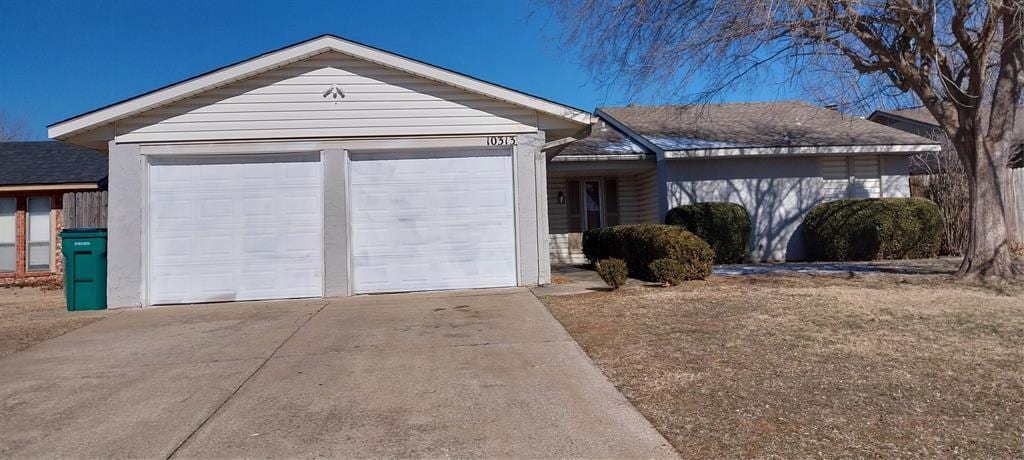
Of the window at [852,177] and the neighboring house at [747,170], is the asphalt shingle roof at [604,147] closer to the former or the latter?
the neighboring house at [747,170]

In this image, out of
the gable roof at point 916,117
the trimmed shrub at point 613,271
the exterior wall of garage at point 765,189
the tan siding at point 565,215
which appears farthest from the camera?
the gable roof at point 916,117

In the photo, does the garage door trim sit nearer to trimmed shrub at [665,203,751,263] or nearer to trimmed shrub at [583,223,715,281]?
trimmed shrub at [583,223,715,281]

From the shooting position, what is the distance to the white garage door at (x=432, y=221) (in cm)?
1027

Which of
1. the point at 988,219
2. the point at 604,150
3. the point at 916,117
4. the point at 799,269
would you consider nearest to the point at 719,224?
the point at 799,269

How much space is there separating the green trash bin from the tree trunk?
13233 millimetres

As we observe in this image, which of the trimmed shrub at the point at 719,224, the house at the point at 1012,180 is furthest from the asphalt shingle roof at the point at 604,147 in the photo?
the house at the point at 1012,180

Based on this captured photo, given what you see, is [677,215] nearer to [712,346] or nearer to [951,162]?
[951,162]

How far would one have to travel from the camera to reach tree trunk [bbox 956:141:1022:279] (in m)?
9.84

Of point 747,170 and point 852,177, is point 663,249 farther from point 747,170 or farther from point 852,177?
point 852,177

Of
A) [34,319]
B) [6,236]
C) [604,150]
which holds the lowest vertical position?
[34,319]

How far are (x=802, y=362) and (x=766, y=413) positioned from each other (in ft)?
4.81

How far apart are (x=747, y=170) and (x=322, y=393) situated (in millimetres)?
12854

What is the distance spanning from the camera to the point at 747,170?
603 inches

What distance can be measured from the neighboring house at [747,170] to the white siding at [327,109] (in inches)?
166
